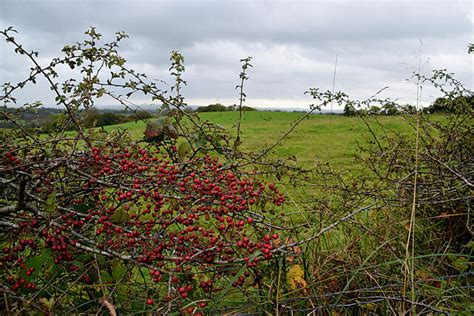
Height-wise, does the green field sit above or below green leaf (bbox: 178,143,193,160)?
→ below

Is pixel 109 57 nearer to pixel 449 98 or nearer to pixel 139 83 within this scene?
pixel 139 83

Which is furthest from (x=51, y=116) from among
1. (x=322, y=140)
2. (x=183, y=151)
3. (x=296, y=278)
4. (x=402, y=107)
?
(x=322, y=140)

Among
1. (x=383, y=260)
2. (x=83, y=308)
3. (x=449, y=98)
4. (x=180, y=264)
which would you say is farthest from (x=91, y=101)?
(x=449, y=98)

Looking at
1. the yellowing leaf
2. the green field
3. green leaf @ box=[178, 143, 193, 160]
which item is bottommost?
the yellowing leaf

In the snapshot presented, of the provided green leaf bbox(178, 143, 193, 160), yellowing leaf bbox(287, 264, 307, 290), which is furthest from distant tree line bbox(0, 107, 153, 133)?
yellowing leaf bbox(287, 264, 307, 290)

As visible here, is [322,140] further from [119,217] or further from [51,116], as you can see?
[119,217]

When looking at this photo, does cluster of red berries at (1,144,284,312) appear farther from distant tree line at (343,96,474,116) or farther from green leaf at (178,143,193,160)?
distant tree line at (343,96,474,116)

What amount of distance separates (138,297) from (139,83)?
155cm

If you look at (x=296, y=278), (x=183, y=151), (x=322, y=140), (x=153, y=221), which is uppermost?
(x=183, y=151)

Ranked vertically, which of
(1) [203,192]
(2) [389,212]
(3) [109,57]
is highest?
(3) [109,57]

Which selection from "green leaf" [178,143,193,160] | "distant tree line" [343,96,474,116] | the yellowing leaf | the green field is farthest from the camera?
the green field

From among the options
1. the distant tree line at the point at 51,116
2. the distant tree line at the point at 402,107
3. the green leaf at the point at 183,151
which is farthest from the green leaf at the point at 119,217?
the distant tree line at the point at 402,107

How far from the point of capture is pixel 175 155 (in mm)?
3152

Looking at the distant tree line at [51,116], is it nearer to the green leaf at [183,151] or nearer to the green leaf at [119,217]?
the green leaf at [183,151]
